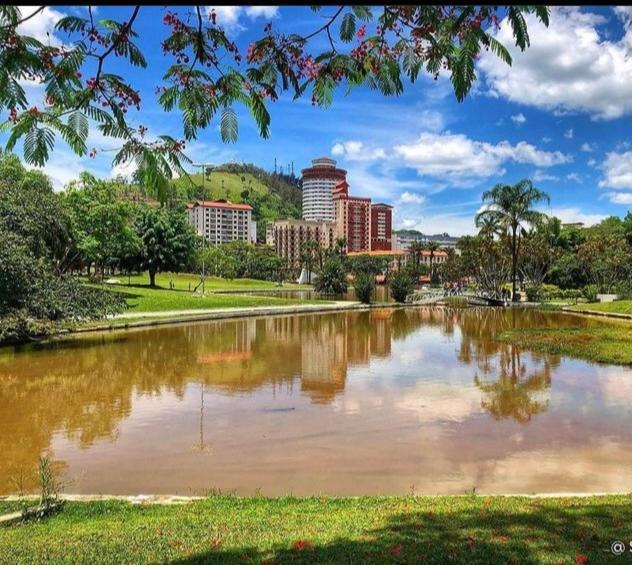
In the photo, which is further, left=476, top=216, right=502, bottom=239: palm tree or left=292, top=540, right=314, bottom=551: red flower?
left=476, top=216, right=502, bottom=239: palm tree

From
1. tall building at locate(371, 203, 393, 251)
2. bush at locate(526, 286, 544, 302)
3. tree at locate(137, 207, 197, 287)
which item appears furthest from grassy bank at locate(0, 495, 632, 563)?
tall building at locate(371, 203, 393, 251)

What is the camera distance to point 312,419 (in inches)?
478

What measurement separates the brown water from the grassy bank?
5.02 feet

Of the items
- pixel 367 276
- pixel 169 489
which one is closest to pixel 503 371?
pixel 169 489

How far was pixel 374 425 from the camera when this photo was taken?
11.6m

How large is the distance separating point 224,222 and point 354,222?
40509 mm

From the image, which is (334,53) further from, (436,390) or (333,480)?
(436,390)

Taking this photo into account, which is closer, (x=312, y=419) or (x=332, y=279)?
(x=312, y=419)

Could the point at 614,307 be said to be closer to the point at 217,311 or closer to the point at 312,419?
the point at 217,311

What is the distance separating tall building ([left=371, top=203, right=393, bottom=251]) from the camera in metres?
178

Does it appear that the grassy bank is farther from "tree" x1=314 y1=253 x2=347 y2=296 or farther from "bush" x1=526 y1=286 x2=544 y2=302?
"tree" x1=314 y1=253 x2=347 y2=296

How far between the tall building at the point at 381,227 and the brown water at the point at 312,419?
155m

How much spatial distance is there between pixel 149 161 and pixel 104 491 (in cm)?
675

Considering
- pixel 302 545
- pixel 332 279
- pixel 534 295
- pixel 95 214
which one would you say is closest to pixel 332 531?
pixel 302 545
